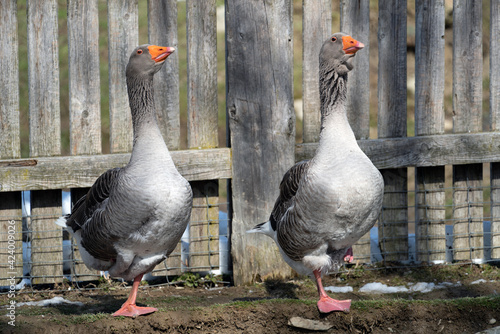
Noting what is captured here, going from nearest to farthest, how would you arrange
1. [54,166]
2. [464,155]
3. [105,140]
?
1. [54,166]
2. [464,155]
3. [105,140]

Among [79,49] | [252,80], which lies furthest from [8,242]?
[252,80]

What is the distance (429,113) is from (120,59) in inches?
121

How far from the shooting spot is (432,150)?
5.74 m

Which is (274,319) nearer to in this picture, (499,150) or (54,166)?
(54,166)

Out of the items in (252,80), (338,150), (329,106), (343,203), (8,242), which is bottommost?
(8,242)

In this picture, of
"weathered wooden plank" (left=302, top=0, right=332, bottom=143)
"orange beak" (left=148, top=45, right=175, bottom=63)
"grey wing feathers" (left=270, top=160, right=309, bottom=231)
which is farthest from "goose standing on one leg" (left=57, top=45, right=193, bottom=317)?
"weathered wooden plank" (left=302, top=0, right=332, bottom=143)

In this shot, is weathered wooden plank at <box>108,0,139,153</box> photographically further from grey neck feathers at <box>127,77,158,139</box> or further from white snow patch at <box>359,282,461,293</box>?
white snow patch at <box>359,282,461,293</box>

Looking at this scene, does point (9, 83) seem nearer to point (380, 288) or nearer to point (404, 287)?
point (380, 288)

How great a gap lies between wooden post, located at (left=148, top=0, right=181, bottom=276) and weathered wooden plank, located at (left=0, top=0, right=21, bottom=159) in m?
1.19

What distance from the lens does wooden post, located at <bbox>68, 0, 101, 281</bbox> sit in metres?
5.18

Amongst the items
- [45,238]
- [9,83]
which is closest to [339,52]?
[9,83]

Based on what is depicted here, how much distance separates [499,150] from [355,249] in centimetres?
175

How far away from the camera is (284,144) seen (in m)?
5.48

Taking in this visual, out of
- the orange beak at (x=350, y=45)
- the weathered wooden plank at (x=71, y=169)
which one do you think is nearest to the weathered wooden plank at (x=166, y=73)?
the weathered wooden plank at (x=71, y=169)
